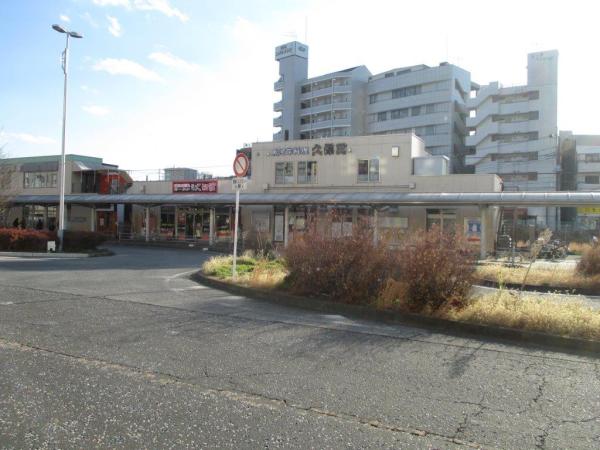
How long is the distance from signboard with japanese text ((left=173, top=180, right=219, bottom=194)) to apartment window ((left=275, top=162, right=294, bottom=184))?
4.75 meters

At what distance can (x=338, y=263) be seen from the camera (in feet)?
32.6

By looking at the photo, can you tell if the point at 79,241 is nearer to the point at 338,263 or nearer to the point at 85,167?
the point at 338,263

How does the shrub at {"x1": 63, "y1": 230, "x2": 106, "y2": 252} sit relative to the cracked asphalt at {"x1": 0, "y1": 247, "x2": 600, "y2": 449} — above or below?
above

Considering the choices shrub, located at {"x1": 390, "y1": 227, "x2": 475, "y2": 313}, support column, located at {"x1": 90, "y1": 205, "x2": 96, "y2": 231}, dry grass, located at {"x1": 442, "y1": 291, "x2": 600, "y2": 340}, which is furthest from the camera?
support column, located at {"x1": 90, "y1": 205, "x2": 96, "y2": 231}

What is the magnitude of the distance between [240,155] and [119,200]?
1021 inches

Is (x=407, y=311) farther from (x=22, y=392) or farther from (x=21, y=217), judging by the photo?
(x=21, y=217)

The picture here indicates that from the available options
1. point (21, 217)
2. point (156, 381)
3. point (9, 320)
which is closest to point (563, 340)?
point (156, 381)

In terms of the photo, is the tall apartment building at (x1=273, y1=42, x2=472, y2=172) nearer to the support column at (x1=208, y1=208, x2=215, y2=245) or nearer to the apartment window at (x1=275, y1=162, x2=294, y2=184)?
the apartment window at (x1=275, y1=162, x2=294, y2=184)

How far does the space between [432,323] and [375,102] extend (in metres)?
75.3

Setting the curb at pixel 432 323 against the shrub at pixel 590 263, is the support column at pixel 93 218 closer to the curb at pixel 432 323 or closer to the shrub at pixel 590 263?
the curb at pixel 432 323

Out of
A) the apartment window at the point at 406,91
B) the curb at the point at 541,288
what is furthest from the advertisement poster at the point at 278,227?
the apartment window at the point at 406,91

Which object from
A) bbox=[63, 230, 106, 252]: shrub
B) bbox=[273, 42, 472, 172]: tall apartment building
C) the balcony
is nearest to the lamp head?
bbox=[63, 230, 106, 252]: shrub

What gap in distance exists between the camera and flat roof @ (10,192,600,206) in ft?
79.4

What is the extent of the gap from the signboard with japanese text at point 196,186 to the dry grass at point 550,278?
23947 mm
